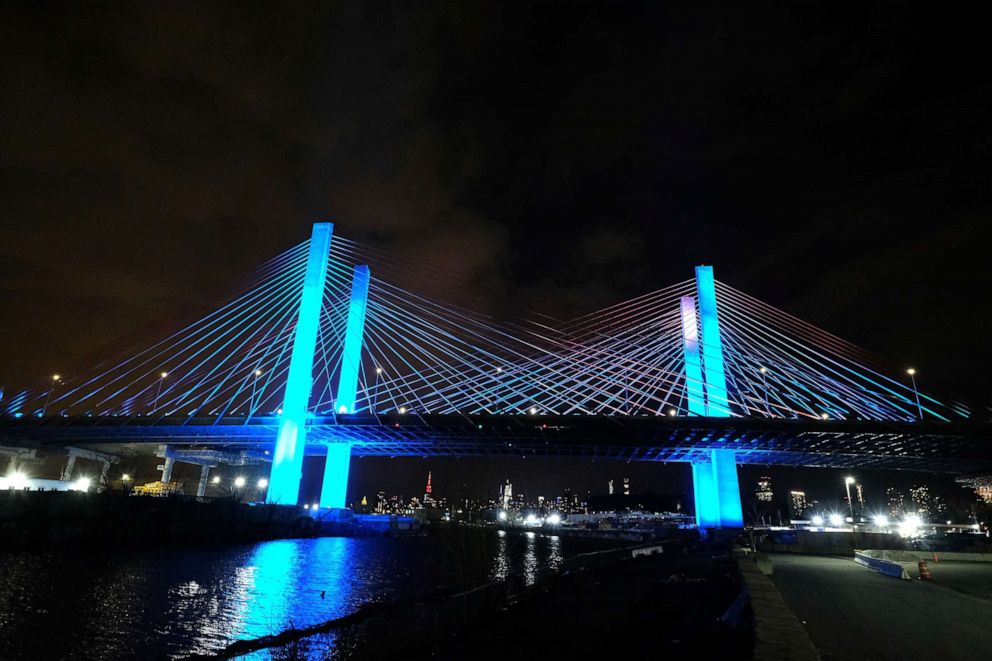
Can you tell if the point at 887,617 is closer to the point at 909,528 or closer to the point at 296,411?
the point at 296,411

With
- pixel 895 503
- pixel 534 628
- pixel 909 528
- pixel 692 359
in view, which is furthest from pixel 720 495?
pixel 895 503

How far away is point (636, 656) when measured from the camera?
6.92 metres

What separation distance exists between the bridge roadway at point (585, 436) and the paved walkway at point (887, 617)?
966 inches

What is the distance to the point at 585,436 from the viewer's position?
43.5 metres

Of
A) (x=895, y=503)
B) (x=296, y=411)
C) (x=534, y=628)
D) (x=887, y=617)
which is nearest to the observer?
(x=887, y=617)

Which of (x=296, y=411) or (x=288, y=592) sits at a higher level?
(x=296, y=411)

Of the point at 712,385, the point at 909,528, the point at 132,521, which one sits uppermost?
the point at 712,385

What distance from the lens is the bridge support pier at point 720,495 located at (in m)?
39.6

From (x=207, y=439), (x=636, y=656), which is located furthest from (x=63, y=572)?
(x=207, y=439)

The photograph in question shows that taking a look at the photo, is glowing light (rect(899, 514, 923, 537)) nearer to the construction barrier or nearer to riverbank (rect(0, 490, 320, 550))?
the construction barrier

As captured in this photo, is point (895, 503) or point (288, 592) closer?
point (288, 592)

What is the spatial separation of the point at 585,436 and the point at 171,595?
32870mm

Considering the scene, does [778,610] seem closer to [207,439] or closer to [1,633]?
[1,633]

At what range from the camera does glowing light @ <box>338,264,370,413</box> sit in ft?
143
